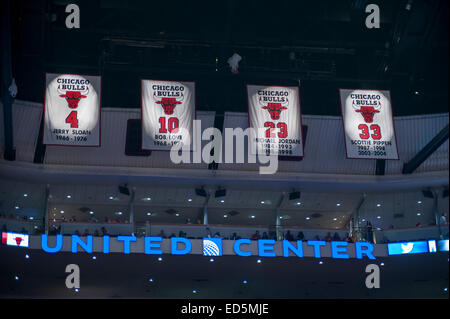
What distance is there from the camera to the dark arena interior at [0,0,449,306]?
3114 cm

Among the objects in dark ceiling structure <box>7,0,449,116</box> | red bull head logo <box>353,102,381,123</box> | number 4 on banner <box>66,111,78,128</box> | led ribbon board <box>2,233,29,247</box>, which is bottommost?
led ribbon board <box>2,233,29,247</box>

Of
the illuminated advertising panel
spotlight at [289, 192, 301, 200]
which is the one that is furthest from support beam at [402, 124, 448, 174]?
spotlight at [289, 192, 301, 200]

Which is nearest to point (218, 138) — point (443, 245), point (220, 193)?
point (220, 193)

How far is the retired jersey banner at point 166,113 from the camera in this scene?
31062mm

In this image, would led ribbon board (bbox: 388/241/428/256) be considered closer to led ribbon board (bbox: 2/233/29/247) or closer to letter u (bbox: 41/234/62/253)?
letter u (bbox: 41/234/62/253)

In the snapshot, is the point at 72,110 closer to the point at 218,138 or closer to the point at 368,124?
the point at 218,138

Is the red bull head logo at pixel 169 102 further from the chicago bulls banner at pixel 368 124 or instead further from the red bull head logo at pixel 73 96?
the chicago bulls banner at pixel 368 124

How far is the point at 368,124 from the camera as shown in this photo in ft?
107

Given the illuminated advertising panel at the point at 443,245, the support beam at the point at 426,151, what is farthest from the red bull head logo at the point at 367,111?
the illuminated advertising panel at the point at 443,245

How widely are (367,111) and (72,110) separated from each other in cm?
1509

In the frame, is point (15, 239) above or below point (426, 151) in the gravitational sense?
below

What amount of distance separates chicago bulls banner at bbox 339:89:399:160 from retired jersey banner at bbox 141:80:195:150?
8.08m

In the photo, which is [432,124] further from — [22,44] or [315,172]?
[22,44]

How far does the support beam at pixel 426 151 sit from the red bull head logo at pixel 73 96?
61.2 ft
